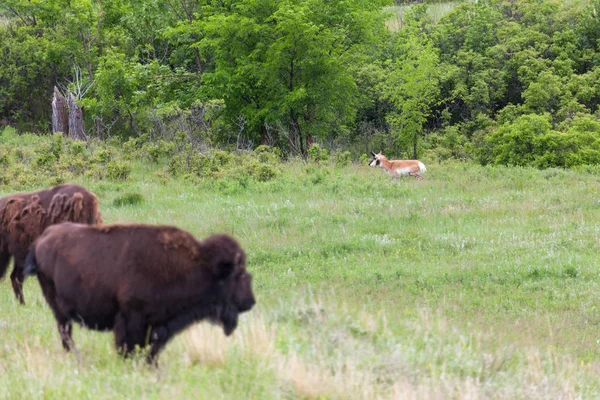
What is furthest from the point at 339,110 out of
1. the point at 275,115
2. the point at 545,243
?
the point at 545,243

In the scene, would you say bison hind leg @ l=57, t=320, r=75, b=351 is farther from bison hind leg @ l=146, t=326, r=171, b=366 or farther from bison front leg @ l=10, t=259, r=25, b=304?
bison front leg @ l=10, t=259, r=25, b=304

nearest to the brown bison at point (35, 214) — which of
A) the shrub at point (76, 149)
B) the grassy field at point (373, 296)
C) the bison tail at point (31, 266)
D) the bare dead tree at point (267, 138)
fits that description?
the grassy field at point (373, 296)

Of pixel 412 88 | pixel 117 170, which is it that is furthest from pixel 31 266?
pixel 412 88

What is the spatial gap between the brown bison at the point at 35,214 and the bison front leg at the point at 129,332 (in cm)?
282

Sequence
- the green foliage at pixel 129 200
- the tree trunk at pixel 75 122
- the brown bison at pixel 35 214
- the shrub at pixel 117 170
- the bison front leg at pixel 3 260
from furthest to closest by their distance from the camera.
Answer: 1. the tree trunk at pixel 75 122
2. the shrub at pixel 117 170
3. the green foliage at pixel 129 200
4. the bison front leg at pixel 3 260
5. the brown bison at pixel 35 214

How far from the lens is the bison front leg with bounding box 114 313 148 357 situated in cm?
538

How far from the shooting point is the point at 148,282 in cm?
535

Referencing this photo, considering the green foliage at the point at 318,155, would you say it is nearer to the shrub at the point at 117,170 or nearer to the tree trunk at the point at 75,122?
the shrub at the point at 117,170

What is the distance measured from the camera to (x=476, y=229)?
15.7m

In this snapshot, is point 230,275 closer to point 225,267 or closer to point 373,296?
point 225,267

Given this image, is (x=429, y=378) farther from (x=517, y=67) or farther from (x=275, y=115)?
(x=517, y=67)

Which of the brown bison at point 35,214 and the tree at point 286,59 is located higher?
the tree at point 286,59

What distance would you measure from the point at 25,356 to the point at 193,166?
16.7 m

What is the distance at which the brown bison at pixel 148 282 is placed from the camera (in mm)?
5379
